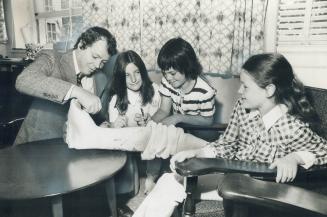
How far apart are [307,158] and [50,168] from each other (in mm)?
1111

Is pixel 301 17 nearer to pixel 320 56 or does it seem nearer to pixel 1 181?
pixel 320 56

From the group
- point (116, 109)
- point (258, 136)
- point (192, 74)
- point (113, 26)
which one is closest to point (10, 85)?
point (113, 26)

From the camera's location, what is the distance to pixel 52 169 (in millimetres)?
1359

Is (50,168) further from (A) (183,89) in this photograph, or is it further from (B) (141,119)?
(A) (183,89)

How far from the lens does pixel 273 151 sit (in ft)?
4.37

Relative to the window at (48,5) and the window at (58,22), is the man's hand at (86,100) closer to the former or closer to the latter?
the window at (58,22)

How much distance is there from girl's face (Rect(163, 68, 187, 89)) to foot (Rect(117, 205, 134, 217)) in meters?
0.91

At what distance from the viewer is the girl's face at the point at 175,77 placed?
6.68ft

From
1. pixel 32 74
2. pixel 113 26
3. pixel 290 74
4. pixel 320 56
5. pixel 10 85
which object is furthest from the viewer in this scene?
pixel 10 85

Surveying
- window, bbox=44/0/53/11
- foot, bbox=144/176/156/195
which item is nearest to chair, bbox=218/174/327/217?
foot, bbox=144/176/156/195

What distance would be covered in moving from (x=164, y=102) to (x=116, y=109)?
35 centimetres

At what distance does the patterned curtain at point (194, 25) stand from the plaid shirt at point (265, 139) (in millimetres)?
1045


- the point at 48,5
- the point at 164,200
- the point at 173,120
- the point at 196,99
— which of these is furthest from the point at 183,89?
the point at 48,5

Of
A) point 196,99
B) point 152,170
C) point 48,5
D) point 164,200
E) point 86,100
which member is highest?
point 48,5
